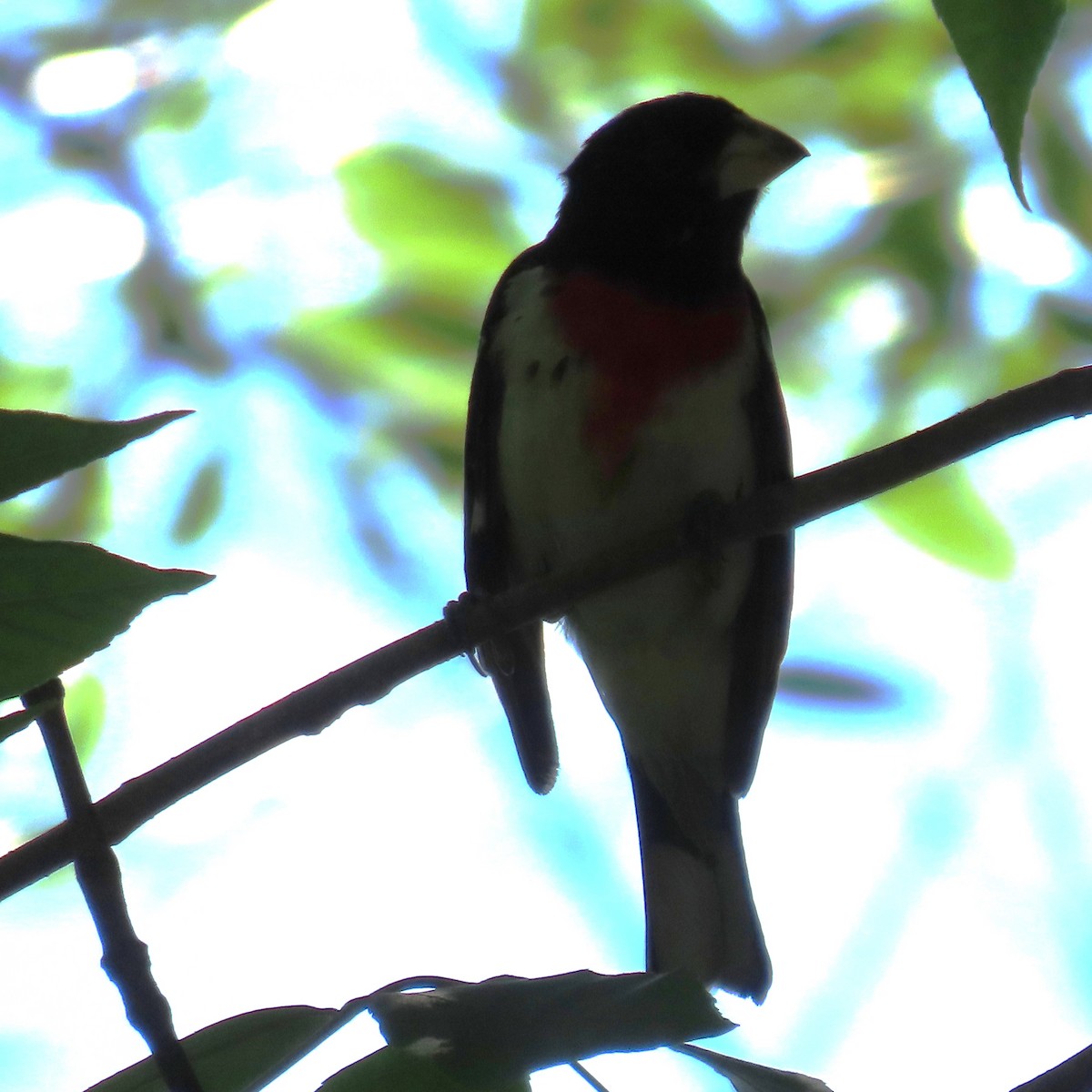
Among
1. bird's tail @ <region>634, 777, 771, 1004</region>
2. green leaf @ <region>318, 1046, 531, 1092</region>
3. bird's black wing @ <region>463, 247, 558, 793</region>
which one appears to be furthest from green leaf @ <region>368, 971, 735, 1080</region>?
bird's black wing @ <region>463, 247, 558, 793</region>

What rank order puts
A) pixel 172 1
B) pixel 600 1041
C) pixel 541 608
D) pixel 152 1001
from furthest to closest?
1. pixel 172 1
2. pixel 541 608
3. pixel 152 1001
4. pixel 600 1041

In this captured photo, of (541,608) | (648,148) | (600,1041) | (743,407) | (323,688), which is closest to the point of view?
(600,1041)

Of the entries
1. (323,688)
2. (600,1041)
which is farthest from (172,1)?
(600,1041)

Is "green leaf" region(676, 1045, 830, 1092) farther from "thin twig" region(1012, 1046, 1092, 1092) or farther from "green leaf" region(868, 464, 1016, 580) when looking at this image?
"green leaf" region(868, 464, 1016, 580)

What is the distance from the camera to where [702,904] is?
2795 mm

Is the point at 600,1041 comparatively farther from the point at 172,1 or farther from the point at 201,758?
the point at 172,1

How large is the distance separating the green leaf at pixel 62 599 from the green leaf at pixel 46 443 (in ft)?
0.13

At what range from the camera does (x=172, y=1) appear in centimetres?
359

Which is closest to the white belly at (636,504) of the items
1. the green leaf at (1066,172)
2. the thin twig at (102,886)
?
the green leaf at (1066,172)

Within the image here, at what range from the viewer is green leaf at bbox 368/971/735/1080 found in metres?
0.81

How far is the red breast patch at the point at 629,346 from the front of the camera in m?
2.69

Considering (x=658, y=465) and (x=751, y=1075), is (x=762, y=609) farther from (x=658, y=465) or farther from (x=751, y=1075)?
(x=751, y=1075)

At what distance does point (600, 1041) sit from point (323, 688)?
2.38ft

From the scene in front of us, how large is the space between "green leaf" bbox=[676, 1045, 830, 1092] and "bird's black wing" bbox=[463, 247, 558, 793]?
203 centimetres
